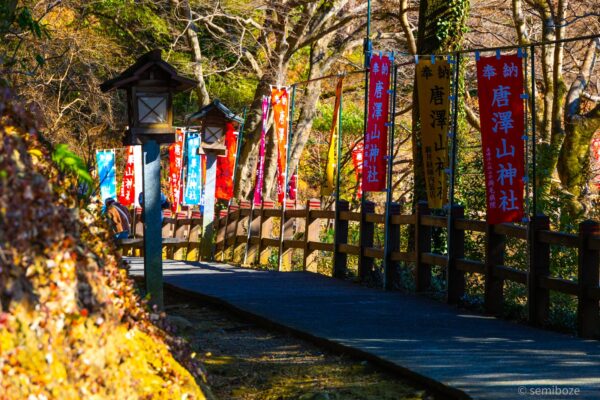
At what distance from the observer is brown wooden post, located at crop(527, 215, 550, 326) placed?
34.8 ft

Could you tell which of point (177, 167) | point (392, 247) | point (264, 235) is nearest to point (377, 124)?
point (392, 247)

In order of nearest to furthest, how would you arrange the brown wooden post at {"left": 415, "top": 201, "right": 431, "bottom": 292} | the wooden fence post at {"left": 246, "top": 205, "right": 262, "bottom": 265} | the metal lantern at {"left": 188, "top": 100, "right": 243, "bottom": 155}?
the brown wooden post at {"left": 415, "top": 201, "right": 431, "bottom": 292} → the metal lantern at {"left": 188, "top": 100, "right": 243, "bottom": 155} → the wooden fence post at {"left": 246, "top": 205, "right": 262, "bottom": 265}

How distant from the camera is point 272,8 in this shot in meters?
25.2

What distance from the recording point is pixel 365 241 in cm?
1532

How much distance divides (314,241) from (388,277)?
390cm

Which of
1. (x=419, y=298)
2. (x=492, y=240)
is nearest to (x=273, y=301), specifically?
(x=419, y=298)

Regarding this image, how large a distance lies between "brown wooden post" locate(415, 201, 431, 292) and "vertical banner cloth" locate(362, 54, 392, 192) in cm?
114

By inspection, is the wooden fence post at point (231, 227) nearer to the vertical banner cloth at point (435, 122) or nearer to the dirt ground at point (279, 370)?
the vertical banner cloth at point (435, 122)

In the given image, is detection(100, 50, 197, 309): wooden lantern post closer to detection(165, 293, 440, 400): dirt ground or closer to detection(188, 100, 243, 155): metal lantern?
detection(165, 293, 440, 400): dirt ground

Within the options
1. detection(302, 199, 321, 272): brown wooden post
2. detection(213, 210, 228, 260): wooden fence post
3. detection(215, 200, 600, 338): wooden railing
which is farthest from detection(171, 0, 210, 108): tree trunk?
detection(302, 199, 321, 272): brown wooden post

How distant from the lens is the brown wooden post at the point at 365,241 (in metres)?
15.3

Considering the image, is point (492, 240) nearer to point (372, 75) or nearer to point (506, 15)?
point (372, 75)

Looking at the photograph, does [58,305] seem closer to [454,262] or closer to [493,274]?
[493,274]

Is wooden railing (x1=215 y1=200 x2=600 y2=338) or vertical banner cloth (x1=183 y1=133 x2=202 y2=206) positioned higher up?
vertical banner cloth (x1=183 y1=133 x2=202 y2=206)
